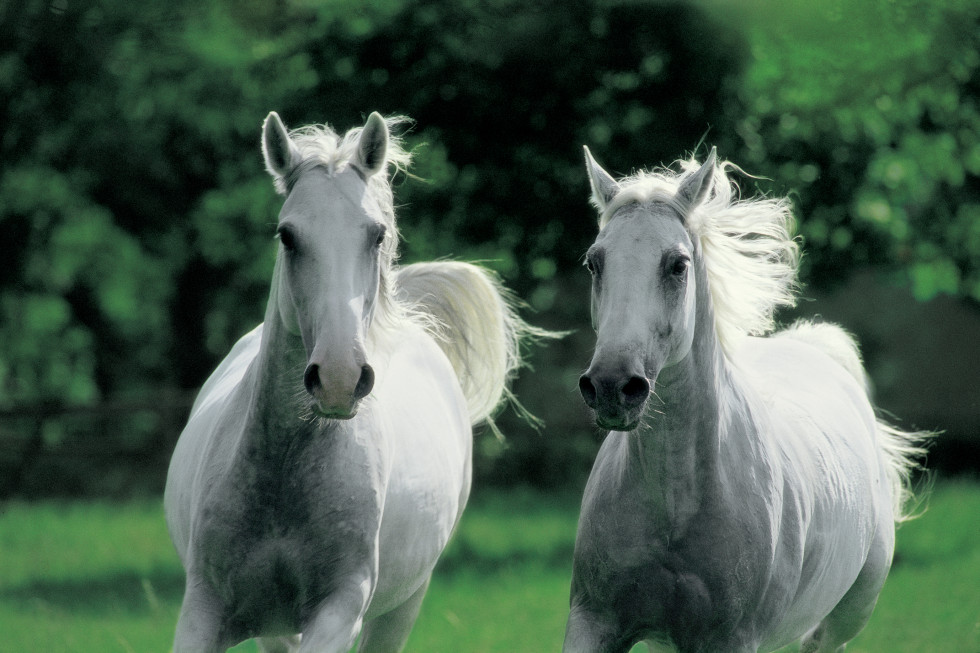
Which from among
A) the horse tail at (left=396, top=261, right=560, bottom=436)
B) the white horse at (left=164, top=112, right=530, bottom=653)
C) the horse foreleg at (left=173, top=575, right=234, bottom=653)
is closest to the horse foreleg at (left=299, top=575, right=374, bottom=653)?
the white horse at (left=164, top=112, right=530, bottom=653)

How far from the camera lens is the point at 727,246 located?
425 centimetres

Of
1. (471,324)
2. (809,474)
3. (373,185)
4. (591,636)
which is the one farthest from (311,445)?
(471,324)

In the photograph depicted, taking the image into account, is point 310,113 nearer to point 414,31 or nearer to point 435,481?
point 414,31

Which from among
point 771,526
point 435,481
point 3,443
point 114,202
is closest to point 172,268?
point 114,202

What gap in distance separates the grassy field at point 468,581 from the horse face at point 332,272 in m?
3.33

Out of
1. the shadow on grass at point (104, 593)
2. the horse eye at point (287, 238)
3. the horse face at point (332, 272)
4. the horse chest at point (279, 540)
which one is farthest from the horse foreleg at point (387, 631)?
the shadow on grass at point (104, 593)

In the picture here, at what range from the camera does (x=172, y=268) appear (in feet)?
59.9

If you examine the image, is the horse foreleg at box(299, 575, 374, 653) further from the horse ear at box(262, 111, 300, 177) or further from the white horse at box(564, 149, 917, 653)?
the horse ear at box(262, 111, 300, 177)

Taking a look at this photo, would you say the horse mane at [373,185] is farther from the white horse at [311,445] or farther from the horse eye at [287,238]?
the horse eye at [287,238]

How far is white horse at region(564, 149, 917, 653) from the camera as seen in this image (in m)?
3.75

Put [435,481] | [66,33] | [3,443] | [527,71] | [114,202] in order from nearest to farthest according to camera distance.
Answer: [435,481] < [527,71] < [66,33] < [3,443] < [114,202]

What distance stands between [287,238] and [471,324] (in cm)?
256

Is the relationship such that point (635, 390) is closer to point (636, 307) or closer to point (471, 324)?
A: point (636, 307)

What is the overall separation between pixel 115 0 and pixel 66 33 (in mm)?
1693
